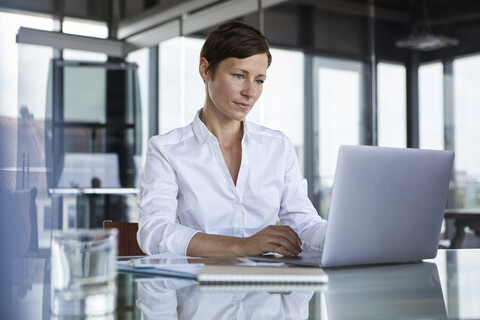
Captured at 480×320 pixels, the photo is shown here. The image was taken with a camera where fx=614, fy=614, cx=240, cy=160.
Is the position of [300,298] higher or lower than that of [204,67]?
lower

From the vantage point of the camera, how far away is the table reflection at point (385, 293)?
0.85 meters

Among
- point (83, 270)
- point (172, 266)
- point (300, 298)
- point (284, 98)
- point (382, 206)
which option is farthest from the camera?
point (284, 98)

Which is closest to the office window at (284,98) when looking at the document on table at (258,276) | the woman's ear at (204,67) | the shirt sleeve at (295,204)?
the shirt sleeve at (295,204)

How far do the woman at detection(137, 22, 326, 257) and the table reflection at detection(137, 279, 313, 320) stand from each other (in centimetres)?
71

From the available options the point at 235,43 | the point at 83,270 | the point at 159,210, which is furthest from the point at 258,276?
the point at 235,43

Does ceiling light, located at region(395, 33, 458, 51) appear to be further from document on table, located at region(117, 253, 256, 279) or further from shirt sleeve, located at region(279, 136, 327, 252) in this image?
document on table, located at region(117, 253, 256, 279)

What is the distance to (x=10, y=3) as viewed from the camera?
16.5 ft

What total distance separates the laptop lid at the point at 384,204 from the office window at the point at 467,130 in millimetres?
3582

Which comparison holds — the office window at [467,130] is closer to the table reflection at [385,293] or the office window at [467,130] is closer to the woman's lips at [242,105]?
the woman's lips at [242,105]

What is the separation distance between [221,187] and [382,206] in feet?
2.29

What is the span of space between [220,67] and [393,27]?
3.66m

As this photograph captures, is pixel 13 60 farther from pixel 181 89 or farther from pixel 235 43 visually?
pixel 235 43

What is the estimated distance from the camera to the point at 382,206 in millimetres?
1314

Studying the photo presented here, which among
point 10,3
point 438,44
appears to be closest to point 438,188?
point 438,44
